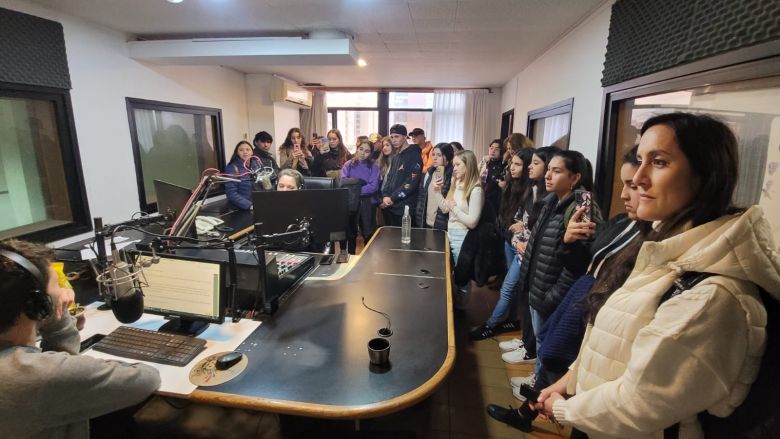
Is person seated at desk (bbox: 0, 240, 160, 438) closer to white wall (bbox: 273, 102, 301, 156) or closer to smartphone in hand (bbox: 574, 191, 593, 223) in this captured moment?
smartphone in hand (bbox: 574, 191, 593, 223)

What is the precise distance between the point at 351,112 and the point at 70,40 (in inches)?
207

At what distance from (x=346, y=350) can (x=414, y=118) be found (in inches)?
269

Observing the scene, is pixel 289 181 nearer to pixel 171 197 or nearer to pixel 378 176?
pixel 171 197

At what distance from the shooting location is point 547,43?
3.59m

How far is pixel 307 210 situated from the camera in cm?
189

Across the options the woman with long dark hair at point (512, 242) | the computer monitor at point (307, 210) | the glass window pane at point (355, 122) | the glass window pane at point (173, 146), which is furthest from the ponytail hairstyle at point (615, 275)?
the glass window pane at point (355, 122)

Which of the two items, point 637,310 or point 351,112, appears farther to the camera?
point 351,112

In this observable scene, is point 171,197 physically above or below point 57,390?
above

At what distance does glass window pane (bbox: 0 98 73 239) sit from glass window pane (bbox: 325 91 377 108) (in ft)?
17.4

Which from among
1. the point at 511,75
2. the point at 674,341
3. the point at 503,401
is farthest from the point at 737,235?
the point at 511,75

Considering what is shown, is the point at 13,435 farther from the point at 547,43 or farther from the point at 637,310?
the point at 547,43

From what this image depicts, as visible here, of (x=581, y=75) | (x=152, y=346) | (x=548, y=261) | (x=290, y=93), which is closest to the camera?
(x=152, y=346)

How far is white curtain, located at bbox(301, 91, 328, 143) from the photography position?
24.0ft

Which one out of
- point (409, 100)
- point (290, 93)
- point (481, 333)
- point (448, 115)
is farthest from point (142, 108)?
point (448, 115)
